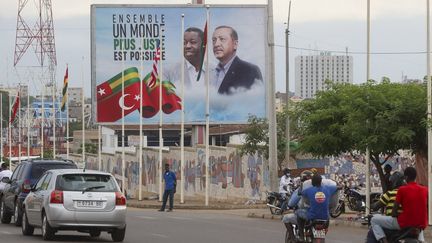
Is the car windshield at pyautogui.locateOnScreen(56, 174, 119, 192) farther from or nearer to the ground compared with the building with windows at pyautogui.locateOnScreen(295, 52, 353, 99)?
nearer to the ground

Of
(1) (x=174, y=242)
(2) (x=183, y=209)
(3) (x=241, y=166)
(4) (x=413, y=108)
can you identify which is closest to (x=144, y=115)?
(3) (x=241, y=166)

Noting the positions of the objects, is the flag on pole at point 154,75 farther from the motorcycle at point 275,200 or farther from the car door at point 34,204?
the car door at point 34,204

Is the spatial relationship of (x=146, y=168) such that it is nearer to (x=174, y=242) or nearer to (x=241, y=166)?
(x=241, y=166)

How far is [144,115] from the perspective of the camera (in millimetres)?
67250

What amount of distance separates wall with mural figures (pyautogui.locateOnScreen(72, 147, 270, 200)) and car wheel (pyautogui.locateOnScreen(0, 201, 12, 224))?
2097 cm

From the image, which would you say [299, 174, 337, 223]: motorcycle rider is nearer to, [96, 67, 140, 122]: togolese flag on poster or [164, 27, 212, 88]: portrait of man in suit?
[96, 67, 140, 122]: togolese flag on poster

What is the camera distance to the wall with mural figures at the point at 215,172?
166 feet

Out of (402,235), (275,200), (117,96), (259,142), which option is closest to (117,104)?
(117,96)

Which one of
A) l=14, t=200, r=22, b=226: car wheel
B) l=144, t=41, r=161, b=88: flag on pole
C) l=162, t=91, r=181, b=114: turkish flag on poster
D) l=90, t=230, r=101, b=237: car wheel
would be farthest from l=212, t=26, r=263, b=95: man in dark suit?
l=90, t=230, r=101, b=237: car wheel

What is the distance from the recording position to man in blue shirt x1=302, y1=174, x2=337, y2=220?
55.8 ft

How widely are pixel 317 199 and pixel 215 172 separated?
38.8 meters

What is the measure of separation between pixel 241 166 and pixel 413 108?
2379cm

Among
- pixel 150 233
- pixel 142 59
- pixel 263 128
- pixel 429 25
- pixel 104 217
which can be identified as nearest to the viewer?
pixel 104 217

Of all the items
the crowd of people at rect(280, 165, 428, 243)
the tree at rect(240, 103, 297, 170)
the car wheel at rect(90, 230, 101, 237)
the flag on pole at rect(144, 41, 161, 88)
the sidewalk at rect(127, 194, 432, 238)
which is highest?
the flag on pole at rect(144, 41, 161, 88)
